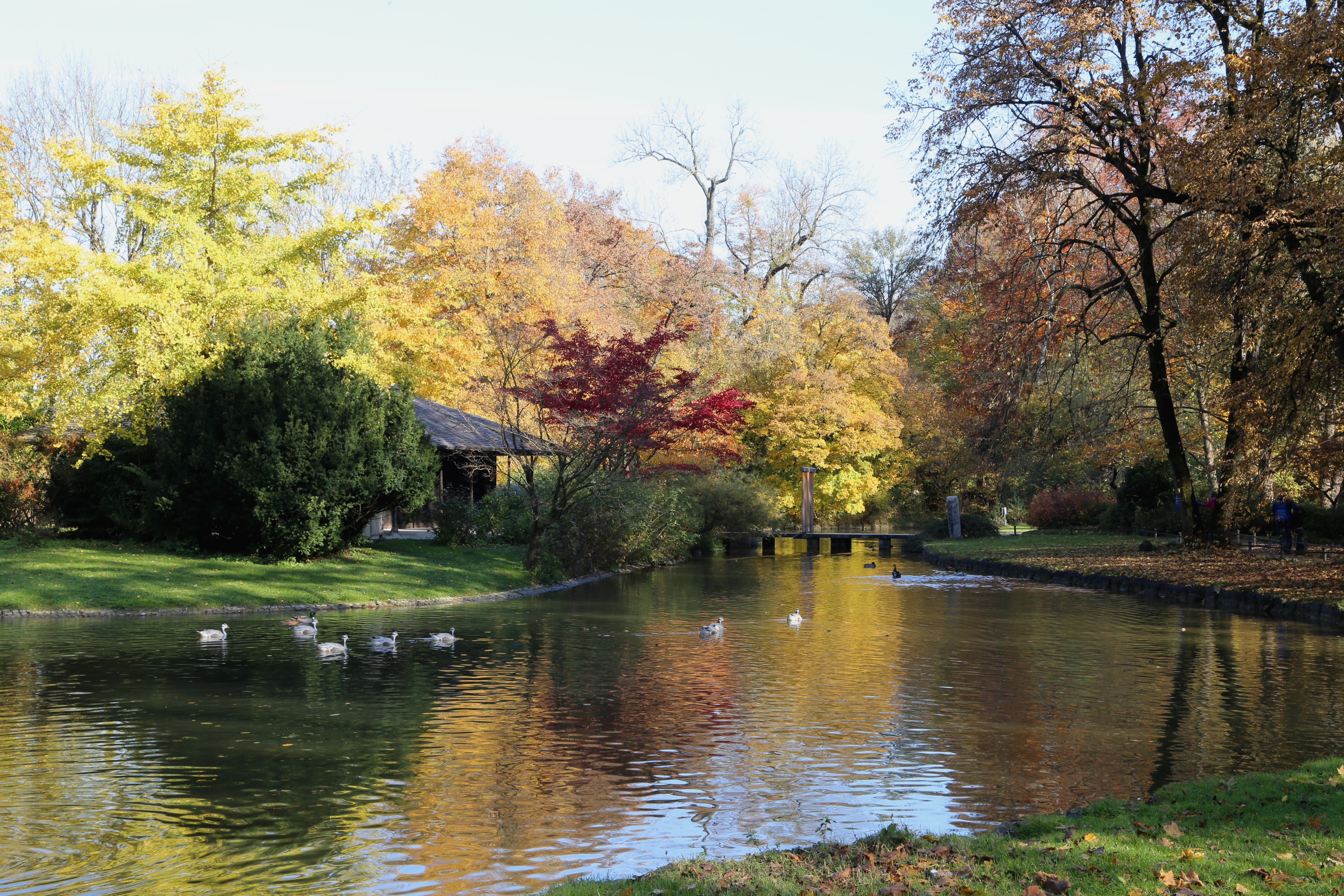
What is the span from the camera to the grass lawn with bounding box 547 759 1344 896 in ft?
18.0

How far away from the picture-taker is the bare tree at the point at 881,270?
61469mm

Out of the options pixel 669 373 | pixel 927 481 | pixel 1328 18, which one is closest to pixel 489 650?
pixel 1328 18

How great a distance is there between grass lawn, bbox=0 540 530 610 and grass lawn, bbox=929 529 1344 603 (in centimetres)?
1364

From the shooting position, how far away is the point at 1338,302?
17141 millimetres

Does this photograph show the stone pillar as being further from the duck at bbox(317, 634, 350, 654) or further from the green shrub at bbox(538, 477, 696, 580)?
the duck at bbox(317, 634, 350, 654)

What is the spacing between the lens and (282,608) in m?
20.1

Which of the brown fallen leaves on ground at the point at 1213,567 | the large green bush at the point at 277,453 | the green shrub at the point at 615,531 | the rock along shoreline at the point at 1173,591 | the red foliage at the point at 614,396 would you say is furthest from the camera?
the green shrub at the point at 615,531

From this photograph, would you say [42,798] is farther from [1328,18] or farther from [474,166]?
[474,166]

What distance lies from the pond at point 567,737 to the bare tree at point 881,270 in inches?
1751

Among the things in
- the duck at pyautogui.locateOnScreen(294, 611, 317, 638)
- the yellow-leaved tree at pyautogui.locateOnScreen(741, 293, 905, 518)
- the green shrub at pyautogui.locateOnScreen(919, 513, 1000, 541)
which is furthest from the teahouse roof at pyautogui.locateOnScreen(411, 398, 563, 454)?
the green shrub at pyautogui.locateOnScreen(919, 513, 1000, 541)

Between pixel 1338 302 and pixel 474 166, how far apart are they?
3132cm

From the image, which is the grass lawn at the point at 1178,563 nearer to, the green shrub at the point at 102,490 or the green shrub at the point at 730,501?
the green shrub at the point at 730,501

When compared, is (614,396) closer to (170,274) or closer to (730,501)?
(170,274)

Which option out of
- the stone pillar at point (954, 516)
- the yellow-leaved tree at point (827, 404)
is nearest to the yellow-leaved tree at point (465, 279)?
the yellow-leaved tree at point (827, 404)
